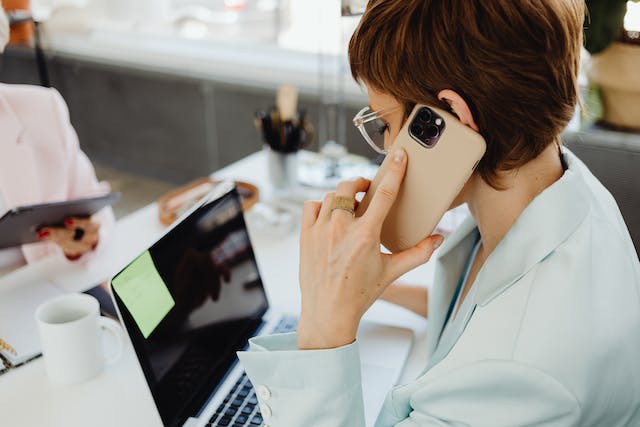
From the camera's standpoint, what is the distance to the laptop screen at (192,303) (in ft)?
2.66

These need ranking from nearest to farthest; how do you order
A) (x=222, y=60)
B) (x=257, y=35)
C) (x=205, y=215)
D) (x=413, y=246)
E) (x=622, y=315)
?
(x=622, y=315) → (x=413, y=246) → (x=205, y=215) → (x=222, y=60) → (x=257, y=35)

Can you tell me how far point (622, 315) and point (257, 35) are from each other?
2.76 meters

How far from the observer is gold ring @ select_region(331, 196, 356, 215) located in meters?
0.81

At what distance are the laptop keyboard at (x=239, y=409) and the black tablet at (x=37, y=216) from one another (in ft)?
1.70

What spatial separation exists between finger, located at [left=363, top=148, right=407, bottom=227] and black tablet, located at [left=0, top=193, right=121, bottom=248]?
0.68m

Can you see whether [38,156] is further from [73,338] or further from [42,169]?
[73,338]

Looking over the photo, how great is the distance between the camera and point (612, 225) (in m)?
0.76

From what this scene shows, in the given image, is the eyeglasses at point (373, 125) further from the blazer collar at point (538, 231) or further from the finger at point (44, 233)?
the finger at point (44, 233)

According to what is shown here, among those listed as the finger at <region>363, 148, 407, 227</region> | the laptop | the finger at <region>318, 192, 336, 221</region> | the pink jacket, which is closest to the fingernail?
the finger at <region>363, 148, 407, 227</region>

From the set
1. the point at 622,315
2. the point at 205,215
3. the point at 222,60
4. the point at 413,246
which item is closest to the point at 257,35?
the point at 222,60

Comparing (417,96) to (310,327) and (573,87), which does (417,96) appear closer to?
(573,87)

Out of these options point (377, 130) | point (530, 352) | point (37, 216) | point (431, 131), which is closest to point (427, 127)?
point (431, 131)

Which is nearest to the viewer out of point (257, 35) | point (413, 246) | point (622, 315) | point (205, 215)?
point (622, 315)

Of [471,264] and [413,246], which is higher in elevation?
[413,246]
